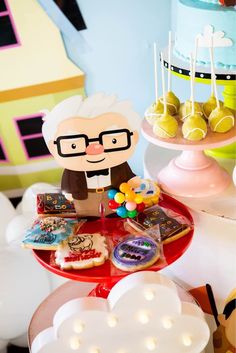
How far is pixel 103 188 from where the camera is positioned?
974 mm

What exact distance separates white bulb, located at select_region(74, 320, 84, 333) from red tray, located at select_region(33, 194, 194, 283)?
75mm

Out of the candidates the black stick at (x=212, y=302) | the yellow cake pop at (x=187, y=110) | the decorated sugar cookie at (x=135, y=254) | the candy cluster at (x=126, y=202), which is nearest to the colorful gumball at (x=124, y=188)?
the candy cluster at (x=126, y=202)

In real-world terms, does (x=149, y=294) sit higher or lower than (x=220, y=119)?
lower

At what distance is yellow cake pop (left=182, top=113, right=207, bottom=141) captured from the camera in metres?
0.95

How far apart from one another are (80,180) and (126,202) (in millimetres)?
107

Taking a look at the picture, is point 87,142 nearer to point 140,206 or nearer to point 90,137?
point 90,137

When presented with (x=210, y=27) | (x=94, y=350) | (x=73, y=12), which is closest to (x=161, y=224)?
(x=94, y=350)

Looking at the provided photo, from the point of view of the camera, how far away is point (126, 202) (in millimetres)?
946

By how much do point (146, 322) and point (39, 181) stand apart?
0.99 m

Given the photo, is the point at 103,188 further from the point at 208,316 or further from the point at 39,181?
the point at 39,181

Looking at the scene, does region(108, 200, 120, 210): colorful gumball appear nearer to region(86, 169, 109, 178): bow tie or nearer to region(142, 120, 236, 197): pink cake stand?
region(86, 169, 109, 178): bow tie

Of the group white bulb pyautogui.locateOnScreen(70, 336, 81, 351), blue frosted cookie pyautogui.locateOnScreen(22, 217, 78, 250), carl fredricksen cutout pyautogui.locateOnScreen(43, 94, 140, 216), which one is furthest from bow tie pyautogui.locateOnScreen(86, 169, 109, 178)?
white bulb pyautogui.locateOnScreen(70, 336, 81, 351)

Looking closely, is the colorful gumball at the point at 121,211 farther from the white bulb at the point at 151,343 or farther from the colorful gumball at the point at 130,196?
the white bulb at the point at 151,343

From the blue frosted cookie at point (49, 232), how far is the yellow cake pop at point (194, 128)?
0.99ft
